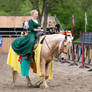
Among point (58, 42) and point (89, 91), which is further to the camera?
point (58, 42)

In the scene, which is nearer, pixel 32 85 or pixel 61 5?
pixel 32 85

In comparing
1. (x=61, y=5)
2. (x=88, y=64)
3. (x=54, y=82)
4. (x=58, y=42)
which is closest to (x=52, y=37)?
(x=58, y=42)

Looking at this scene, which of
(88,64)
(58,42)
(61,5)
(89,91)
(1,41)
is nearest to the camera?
(89,91)

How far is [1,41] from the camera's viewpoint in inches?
1110

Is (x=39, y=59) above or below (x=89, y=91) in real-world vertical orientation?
above

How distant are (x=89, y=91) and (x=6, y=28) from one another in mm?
25205

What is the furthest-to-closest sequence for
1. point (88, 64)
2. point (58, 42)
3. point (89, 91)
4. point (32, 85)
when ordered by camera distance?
point (88, 64)
point (32, 85)
point (58, 42)
point (89, 91)

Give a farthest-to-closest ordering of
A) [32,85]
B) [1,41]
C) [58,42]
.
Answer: [1,41] < [32,85] < [58,42]

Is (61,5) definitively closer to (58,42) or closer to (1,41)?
(1,41)

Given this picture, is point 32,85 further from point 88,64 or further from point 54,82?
point 88,64

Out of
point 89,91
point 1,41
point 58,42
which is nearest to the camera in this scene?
point 89,91

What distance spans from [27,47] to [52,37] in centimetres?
75

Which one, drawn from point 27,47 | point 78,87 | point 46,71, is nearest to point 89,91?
point 78,87

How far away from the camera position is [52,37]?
30.5 feet
